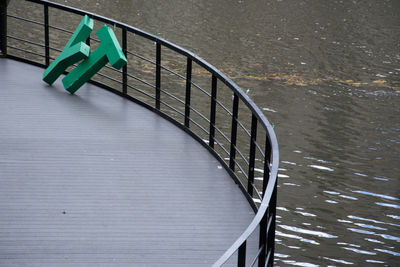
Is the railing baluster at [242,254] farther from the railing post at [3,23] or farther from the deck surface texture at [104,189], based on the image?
the railing post at [3,23]

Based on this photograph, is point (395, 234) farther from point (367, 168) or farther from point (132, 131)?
point (132, 131)

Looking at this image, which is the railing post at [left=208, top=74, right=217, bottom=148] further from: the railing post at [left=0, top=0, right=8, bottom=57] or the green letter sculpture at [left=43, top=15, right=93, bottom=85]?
the railing post at [left=0, top=0, right=8, bottom=57]

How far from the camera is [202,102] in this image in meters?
14.5

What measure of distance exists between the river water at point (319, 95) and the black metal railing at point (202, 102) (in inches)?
28.9

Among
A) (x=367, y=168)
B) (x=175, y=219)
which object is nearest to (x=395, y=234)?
(x=367, y=168)

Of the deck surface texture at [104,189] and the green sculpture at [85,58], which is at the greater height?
the green sculpture at [85,58]

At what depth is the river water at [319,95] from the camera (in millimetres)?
8709

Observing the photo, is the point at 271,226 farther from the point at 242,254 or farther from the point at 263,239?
the point at 242,254

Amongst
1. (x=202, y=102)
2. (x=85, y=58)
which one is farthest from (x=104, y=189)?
(x=202, y=102)

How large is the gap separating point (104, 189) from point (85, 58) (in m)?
2.90

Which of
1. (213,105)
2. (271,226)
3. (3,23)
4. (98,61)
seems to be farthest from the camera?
(3,23)

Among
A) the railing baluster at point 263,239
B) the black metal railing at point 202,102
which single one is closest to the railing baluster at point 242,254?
the black metal railing at point 202,102

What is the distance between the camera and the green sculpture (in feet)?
24.7

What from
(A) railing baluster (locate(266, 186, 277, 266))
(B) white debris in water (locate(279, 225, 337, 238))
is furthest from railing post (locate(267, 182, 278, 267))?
(B) white debris in water (locate(279, 225, 337, 238))
